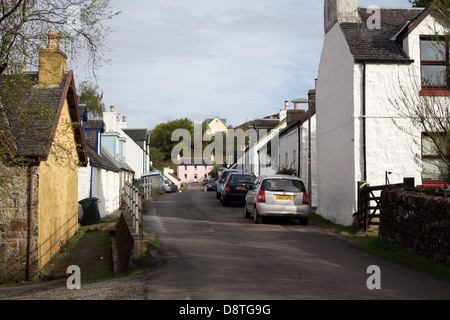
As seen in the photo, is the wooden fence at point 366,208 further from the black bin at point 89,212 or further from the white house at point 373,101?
the black bin at point 89,212

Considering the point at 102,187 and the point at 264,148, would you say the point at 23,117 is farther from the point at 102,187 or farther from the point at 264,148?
the point at 264,148

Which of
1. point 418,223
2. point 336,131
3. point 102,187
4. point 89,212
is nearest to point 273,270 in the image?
point 418,223

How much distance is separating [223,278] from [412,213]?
16.9 feet

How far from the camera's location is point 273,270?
8.88 meters

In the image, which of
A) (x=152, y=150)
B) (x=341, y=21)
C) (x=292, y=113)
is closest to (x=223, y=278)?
(x=341, y=21)

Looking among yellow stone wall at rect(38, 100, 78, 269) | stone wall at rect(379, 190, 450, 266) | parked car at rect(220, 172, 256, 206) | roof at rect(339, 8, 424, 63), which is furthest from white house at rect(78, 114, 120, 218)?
stone wall at rect(379, 190, 450, 266)

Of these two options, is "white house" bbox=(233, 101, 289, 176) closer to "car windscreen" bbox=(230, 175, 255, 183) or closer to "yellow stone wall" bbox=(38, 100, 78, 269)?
"car windscreen" bbox=(230, 175, 255, 183)

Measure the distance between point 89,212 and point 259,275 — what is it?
16.5 metres

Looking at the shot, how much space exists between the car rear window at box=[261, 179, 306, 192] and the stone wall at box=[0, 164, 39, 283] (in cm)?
785

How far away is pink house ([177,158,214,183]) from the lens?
138 metres

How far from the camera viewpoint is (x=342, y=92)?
18.8 m

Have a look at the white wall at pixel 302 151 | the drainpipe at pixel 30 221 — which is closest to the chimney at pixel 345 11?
the white wall at pixel 302 151
